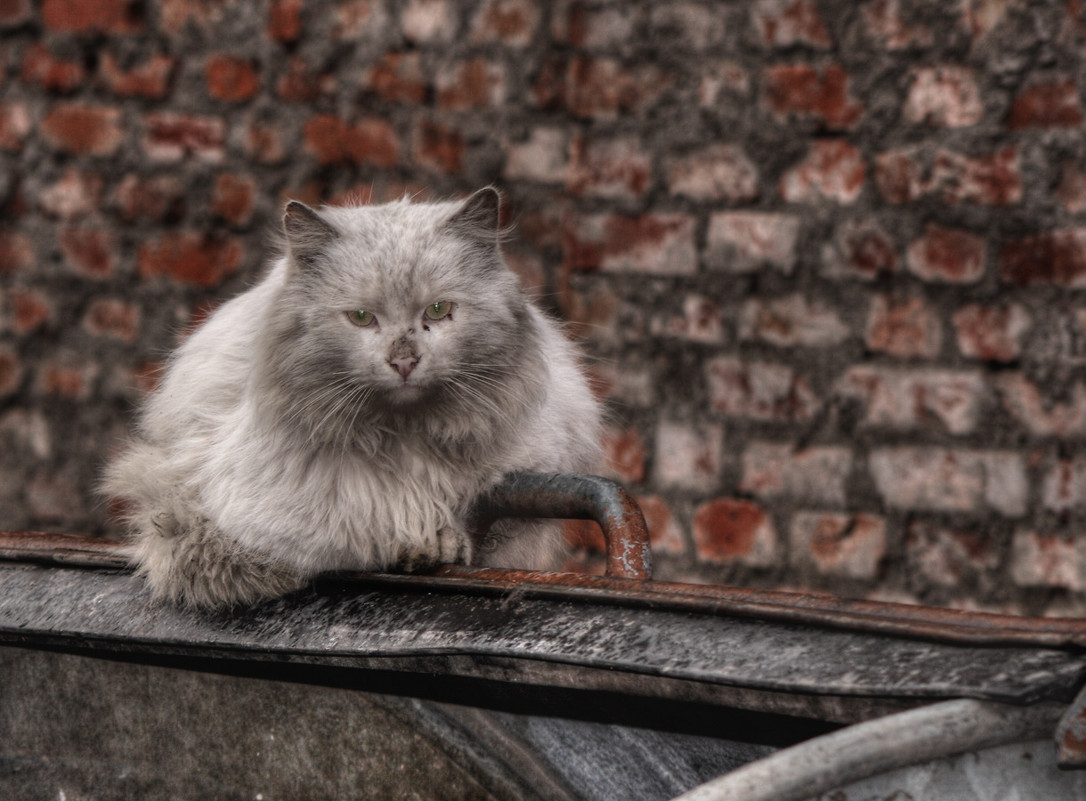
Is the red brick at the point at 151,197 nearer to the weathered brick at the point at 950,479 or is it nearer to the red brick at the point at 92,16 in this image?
the red brick at the point at 92,16

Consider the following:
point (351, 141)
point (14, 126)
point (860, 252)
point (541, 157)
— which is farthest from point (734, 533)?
point (14, 126)

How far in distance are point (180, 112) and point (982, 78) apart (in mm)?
1973

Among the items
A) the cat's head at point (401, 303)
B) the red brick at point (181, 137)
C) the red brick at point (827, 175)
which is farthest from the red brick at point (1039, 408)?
the red brick at point (181, 137)

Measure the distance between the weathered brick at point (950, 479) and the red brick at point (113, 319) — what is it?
6.41 ft

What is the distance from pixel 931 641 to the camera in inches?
30.0

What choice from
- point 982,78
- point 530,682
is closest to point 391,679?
point 530,682

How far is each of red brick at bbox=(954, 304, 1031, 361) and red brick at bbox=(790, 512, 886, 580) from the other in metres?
0.44

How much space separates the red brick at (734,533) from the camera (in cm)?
261

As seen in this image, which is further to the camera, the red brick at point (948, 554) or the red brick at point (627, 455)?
the red brick at point (627, 455)

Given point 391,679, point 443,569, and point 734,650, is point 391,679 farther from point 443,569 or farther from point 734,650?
point 734,650

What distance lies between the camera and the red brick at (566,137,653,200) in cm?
261

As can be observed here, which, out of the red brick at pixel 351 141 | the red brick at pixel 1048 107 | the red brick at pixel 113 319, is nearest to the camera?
the red brick at pixel 1048 107

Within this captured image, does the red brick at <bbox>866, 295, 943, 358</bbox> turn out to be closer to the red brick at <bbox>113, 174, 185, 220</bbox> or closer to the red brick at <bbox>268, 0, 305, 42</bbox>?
the red brick at <bbox>268, 0, 305, 42</bbox>

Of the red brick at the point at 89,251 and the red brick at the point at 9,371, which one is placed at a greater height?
the red brick at the point at 89,251
